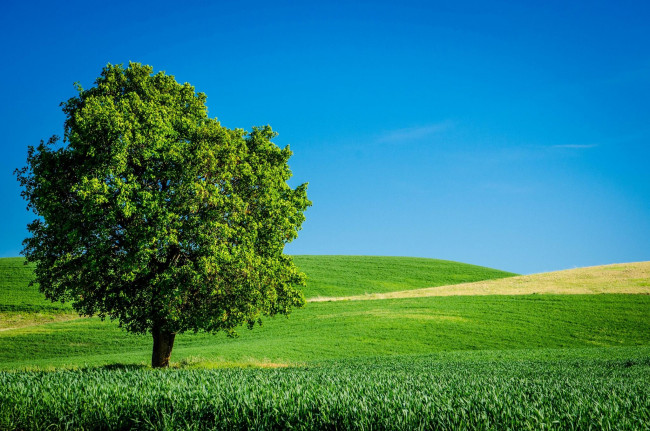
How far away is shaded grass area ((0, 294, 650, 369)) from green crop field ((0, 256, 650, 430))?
0.80 feet

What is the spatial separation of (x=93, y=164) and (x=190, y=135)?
184 inches

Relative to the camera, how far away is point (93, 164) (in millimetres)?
19625

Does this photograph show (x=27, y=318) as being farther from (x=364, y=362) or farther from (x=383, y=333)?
(x=364, y=362)

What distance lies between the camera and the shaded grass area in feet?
115

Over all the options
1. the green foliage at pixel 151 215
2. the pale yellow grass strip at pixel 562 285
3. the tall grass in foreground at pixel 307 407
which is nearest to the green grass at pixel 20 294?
the green foliage at pixel 151 215

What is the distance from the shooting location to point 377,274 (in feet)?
290

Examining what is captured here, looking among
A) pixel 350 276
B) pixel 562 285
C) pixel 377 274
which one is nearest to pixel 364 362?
pixel 562 285

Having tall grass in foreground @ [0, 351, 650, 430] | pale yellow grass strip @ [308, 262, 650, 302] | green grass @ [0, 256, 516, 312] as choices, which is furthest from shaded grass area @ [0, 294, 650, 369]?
tall grass in foreground @ [0, 351, 650, 430]

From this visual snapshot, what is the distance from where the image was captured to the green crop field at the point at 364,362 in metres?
7.03

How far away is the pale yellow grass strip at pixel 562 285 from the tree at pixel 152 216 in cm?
4237

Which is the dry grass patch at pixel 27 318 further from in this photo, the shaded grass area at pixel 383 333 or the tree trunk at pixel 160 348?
the tree trunk at pixel 160 348

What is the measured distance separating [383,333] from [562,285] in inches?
1528

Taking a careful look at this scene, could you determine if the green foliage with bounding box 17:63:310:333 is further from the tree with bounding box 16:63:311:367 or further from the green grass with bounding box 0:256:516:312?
the green grass with bounding box 0:256:516:312

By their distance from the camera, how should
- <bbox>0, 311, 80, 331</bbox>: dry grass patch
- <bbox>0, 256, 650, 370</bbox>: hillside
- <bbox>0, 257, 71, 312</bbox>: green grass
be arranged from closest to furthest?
<bbox>0, 256, 650, 370</bbox>: hillside → <bbox>0, 311, 80, 331</bbox>: dry grass patch → <bbox>0, 257, 71, 312</bbox>: green grass
